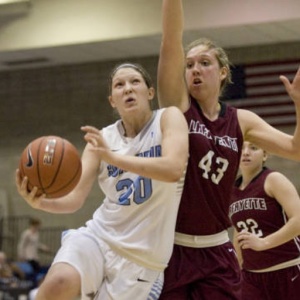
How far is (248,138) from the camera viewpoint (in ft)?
13.3

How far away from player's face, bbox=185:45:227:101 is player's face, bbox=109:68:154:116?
0.75 ft

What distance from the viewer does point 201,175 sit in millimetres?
3719

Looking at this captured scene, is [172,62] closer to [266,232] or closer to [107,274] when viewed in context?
[107,274]

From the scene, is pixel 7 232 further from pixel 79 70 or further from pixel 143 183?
pixel 143 183

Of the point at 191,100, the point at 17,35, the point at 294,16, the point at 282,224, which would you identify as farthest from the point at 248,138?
the point at 17,35

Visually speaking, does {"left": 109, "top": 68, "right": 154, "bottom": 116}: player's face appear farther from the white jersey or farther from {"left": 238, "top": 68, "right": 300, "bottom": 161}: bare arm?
{"left": 238, "top": 68, "right": 300, "bottom": 161}: bare arm

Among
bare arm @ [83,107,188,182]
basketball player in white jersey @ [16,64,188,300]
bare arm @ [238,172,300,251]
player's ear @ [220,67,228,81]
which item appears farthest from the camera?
bare arm @ [238,172,300,251]

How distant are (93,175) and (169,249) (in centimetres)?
56

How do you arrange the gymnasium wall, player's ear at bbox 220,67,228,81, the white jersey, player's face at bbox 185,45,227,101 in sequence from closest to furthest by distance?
the white jersey
player's face at bbox 185,45,227,101
player's ear at bbox 220,67,228,81
the gymnasium wall

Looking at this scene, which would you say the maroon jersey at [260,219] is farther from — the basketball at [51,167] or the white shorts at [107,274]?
the basketball at [51,167]

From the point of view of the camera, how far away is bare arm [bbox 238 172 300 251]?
4512mm

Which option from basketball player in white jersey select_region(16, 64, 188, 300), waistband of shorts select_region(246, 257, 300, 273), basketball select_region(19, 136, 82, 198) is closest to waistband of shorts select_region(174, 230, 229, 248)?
basketball player in white jersey select_region(16, 64, 188, 300)

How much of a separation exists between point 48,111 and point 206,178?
11.2 metres

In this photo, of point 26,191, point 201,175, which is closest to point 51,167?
point 26,191
